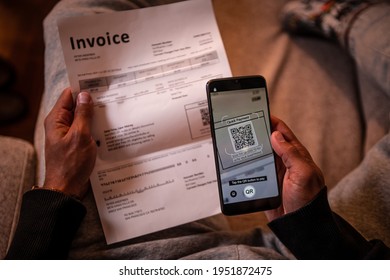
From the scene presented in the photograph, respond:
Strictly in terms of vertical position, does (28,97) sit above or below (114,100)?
below

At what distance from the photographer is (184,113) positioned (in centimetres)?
62

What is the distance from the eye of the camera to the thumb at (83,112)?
56 cm

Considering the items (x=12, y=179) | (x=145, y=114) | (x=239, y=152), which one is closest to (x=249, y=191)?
(x=239, y=152)

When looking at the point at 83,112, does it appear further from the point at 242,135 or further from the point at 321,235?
the point at 321,235

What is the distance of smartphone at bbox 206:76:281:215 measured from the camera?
0.56m

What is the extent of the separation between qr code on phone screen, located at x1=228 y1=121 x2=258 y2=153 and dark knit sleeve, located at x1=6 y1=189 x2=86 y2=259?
9.9 inches

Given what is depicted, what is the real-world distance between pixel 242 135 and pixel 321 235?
0.18 m

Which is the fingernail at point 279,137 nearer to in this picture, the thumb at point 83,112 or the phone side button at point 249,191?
the phone side button at point 249,191

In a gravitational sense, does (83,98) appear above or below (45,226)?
above

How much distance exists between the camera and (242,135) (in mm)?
563

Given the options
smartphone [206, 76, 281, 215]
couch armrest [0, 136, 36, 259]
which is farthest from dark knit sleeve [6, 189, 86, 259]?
A: smartphone [206, 76, 281, 215]
